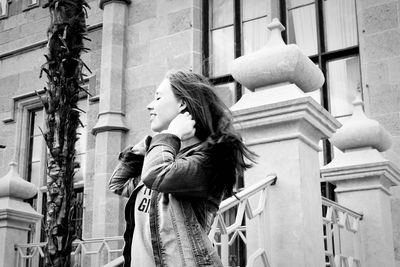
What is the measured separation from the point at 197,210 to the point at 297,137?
5.79 feet

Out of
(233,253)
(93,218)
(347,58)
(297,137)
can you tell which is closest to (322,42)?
(347,58)

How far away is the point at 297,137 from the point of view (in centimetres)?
434

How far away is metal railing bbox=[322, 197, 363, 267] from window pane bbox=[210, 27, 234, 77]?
5395mm

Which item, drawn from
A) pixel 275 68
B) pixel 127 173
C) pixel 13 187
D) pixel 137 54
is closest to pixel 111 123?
pixel 137 54

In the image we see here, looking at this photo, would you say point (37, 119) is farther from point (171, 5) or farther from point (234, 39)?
point (234, 39)

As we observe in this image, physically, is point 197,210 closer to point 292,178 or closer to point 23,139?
point 292,178

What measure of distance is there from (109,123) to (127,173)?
7.98 m

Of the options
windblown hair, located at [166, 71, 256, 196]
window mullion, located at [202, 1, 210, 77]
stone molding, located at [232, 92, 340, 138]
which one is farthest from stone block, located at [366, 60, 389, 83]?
windblown hair, located at [166, 71, 256, 196]

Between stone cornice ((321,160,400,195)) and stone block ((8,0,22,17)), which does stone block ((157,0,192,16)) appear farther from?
stone cornice ((321,160,400,195))

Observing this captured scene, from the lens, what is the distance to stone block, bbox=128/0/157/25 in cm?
1151

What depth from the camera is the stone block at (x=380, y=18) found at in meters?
8.87

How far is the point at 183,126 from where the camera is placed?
9.14 ft

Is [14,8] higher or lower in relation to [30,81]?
higher

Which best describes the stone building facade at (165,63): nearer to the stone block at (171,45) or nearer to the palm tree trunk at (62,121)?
the stone block at (171,45)
